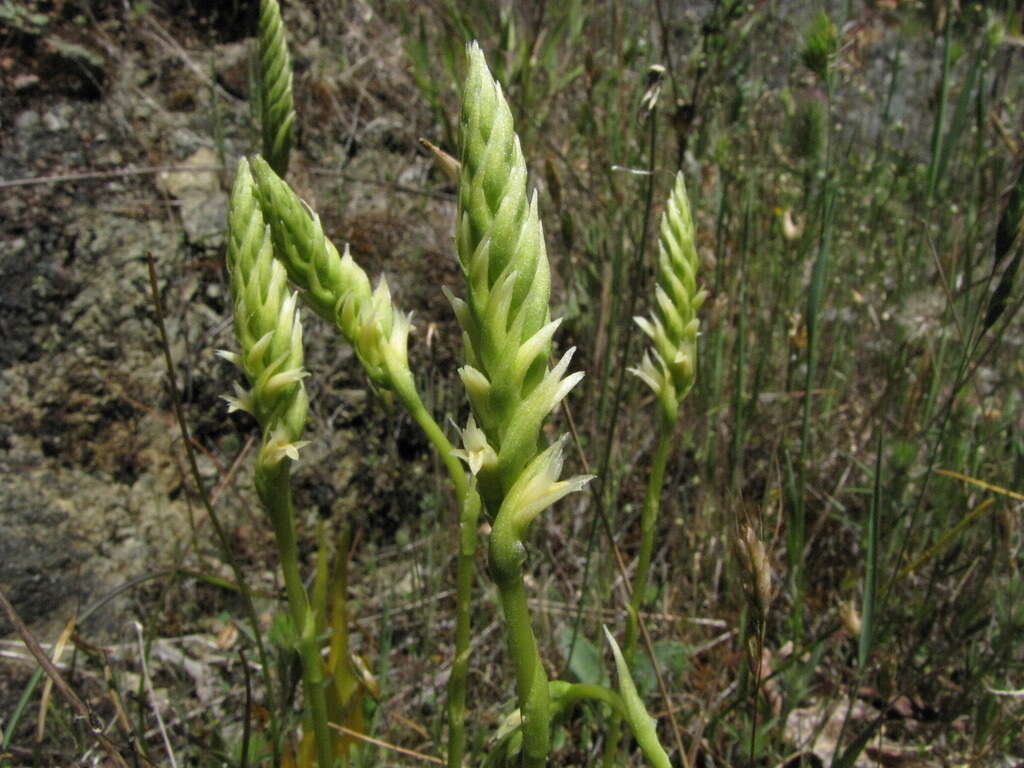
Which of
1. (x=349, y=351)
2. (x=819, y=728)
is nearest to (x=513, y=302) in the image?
(x=819, y=728)

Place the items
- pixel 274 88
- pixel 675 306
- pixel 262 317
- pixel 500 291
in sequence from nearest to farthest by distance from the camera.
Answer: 1. pixel 500 291
2. pixel 262 317
3. pixel 675 306
4. pixel 274 88

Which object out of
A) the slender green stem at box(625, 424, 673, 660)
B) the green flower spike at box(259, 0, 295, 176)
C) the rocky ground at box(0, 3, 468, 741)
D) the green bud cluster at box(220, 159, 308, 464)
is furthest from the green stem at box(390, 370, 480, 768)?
the rocky ground at box(0, 3, 468, 741)

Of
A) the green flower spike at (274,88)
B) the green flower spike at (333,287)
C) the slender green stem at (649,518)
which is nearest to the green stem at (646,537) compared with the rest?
the slender green stem at (649,518)

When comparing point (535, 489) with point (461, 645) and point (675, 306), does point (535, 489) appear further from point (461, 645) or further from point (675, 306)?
point (675, 306)

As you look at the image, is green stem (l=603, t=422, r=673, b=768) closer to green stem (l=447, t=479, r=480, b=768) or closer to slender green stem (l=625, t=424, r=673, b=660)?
slender green stem (l=625, t=424, r=673, b=660)

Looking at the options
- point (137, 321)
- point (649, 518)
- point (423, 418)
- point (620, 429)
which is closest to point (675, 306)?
point (649, 518)

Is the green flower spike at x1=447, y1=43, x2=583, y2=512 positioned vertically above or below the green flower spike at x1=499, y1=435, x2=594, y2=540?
above
